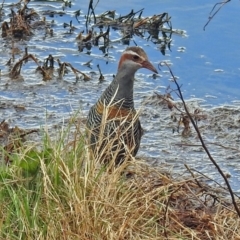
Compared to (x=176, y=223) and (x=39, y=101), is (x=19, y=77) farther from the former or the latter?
(x=176, y=223)

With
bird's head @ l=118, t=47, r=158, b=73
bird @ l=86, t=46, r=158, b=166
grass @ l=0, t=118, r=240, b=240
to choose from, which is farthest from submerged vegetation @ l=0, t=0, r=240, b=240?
bird's head @ l=118, t=47, r=158, b=73

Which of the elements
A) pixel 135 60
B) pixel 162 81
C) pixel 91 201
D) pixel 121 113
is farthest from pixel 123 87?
pixel 91 201

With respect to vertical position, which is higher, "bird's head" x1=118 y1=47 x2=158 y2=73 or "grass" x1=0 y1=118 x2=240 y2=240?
"bird's head" x1=118 y1=47 x2=158 y2=73

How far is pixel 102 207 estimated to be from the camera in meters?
4.97

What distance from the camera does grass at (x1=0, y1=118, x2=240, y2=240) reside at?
16.0 ft

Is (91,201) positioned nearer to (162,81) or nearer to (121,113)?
(121,113)

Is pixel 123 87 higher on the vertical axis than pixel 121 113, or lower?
higher

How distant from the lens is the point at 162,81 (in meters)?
8.24

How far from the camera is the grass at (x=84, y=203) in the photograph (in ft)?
16.0

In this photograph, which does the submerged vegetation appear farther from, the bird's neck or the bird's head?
the bird's head

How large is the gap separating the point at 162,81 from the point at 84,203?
11.3 feet

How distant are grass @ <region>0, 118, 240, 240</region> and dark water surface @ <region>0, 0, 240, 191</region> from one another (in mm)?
1336

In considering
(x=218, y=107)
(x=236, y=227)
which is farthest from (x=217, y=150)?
(x=236, y=227)

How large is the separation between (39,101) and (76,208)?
9.72ft
